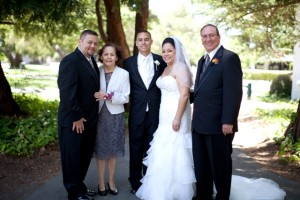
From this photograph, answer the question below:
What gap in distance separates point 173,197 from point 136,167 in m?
0.82

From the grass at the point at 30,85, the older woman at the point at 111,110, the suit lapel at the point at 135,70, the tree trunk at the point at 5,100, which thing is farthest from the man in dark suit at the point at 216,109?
the grass at the point at 30,85

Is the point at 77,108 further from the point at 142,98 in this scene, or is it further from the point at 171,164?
the point at 171,164

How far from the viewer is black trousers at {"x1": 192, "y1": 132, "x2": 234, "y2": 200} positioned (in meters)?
4.54

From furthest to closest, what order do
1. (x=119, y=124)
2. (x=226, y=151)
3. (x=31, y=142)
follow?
1. (x=31, y=142)
2. (x=119, y=124)
3. (x=226, y=151)

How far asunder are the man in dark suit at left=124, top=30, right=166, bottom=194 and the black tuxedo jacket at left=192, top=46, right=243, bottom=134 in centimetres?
76

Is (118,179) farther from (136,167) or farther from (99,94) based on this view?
(99,94)

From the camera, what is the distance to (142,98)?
5172 mm

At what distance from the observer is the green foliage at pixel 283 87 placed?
20.3 metres

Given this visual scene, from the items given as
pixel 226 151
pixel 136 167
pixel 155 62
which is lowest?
pixel 136 167

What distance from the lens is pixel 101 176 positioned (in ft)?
17.0

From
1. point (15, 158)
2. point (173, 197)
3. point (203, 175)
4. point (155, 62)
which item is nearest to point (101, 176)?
point (173, 197)

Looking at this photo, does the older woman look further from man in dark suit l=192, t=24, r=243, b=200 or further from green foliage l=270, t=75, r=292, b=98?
green foliage l=270, t=75, r=292, b=98

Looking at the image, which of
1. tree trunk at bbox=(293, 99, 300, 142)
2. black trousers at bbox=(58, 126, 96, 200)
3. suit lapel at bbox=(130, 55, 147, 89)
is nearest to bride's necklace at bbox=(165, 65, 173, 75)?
suit lapel at bbox=(130, 55, 147, 89)

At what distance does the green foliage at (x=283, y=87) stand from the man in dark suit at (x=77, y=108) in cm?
1742
